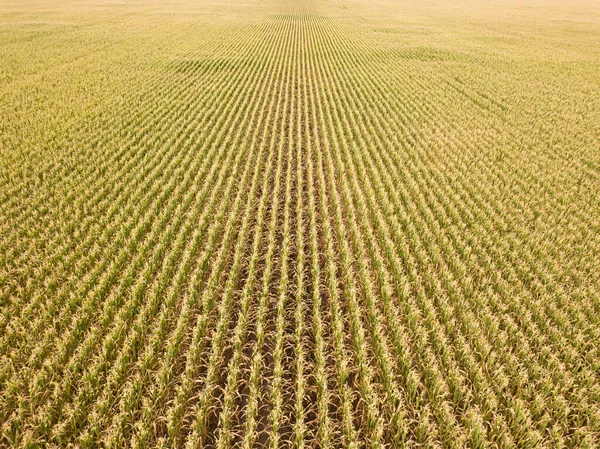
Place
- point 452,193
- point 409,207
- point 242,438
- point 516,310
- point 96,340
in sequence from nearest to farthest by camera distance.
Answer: point 242,438
point 96,340
point 516,310
point 409,207
point 452,193

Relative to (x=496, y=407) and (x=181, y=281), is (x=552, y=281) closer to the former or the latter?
(x=496, y=407)

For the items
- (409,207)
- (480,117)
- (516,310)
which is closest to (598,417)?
(516,310)

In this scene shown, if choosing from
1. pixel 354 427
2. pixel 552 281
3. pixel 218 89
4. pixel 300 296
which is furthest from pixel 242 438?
pixel 218 89

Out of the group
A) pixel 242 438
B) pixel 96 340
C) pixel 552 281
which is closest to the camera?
pixel 242 438

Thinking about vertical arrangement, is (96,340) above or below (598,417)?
above

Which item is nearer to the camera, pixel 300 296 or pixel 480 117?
pixel 300 296

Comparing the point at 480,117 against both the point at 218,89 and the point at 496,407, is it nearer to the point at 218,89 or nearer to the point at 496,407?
A: the point at 218,89

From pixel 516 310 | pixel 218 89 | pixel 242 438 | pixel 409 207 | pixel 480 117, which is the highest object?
pixel 218 89
